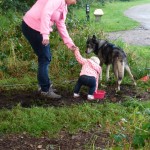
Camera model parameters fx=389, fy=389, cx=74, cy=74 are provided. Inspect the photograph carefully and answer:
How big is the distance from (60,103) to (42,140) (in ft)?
4.50

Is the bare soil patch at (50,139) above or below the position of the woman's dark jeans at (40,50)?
below

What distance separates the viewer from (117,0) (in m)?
31.5

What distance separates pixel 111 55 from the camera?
7309 millimetres

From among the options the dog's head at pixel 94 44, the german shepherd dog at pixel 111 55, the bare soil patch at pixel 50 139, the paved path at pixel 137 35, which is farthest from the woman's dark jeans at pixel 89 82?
the paved path at pixel 137 35

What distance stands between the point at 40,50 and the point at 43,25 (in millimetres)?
555

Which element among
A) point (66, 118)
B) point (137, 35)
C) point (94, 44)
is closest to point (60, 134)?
point (66, 118)

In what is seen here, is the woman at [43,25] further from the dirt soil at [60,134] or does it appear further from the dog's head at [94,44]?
the dog's head at [94,44]

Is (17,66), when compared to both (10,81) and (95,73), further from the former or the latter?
(95,73)

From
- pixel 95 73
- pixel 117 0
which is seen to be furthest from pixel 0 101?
pixel 117 0

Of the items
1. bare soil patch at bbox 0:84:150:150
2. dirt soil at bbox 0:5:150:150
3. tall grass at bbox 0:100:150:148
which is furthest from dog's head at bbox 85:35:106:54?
tall grass at bbox 0:100:150:148

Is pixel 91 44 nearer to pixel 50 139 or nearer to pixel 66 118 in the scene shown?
pixel 66 118

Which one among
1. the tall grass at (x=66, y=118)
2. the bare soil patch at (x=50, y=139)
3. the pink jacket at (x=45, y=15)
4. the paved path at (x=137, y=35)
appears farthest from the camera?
the paved path at (x=137, y=35)

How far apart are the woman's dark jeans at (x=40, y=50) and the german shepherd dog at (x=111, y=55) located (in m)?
1.35

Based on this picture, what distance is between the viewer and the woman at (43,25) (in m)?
5.73
